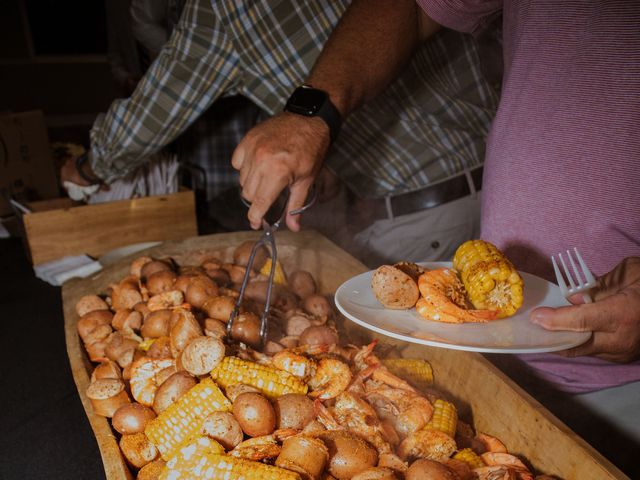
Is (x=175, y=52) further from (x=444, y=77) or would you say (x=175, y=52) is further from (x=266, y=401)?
(x=266, y=401)

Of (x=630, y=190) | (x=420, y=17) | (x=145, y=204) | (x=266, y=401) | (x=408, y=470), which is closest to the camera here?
(x=408, y=470)

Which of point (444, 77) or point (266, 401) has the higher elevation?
point (444, 77)

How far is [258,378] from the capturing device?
139 centimetres

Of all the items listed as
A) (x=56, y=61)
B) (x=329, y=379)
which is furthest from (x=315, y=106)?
(x=56, y=61)

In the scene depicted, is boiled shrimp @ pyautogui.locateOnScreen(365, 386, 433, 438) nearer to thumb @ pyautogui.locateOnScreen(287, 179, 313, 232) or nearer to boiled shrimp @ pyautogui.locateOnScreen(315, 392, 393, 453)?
boiled shrimp @ pyautogui.locateOnScreen(315, 392, 393, 453)

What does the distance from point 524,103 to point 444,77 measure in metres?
0.91

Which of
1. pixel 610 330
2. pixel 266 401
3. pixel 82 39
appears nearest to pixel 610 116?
pixel 610 330

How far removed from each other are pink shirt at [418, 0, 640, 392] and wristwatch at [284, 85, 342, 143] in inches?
24.9

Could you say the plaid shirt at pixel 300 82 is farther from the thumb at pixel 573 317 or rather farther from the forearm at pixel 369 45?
the thumb at pixel 573 317

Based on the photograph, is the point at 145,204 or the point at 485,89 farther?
the point at 145,204

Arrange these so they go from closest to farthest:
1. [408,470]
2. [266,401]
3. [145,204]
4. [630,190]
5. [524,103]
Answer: [408,470] < [266,401] < [630,190] < [524,103] < [145,204]

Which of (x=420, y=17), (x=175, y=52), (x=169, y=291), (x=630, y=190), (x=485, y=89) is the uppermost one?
(x=420, y=17)

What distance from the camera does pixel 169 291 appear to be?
2.01 meters

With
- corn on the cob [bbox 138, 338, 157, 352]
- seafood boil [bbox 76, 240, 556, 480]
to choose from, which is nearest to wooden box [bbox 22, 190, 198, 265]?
seafood boil [bbox 76, 240, 556, 480]
